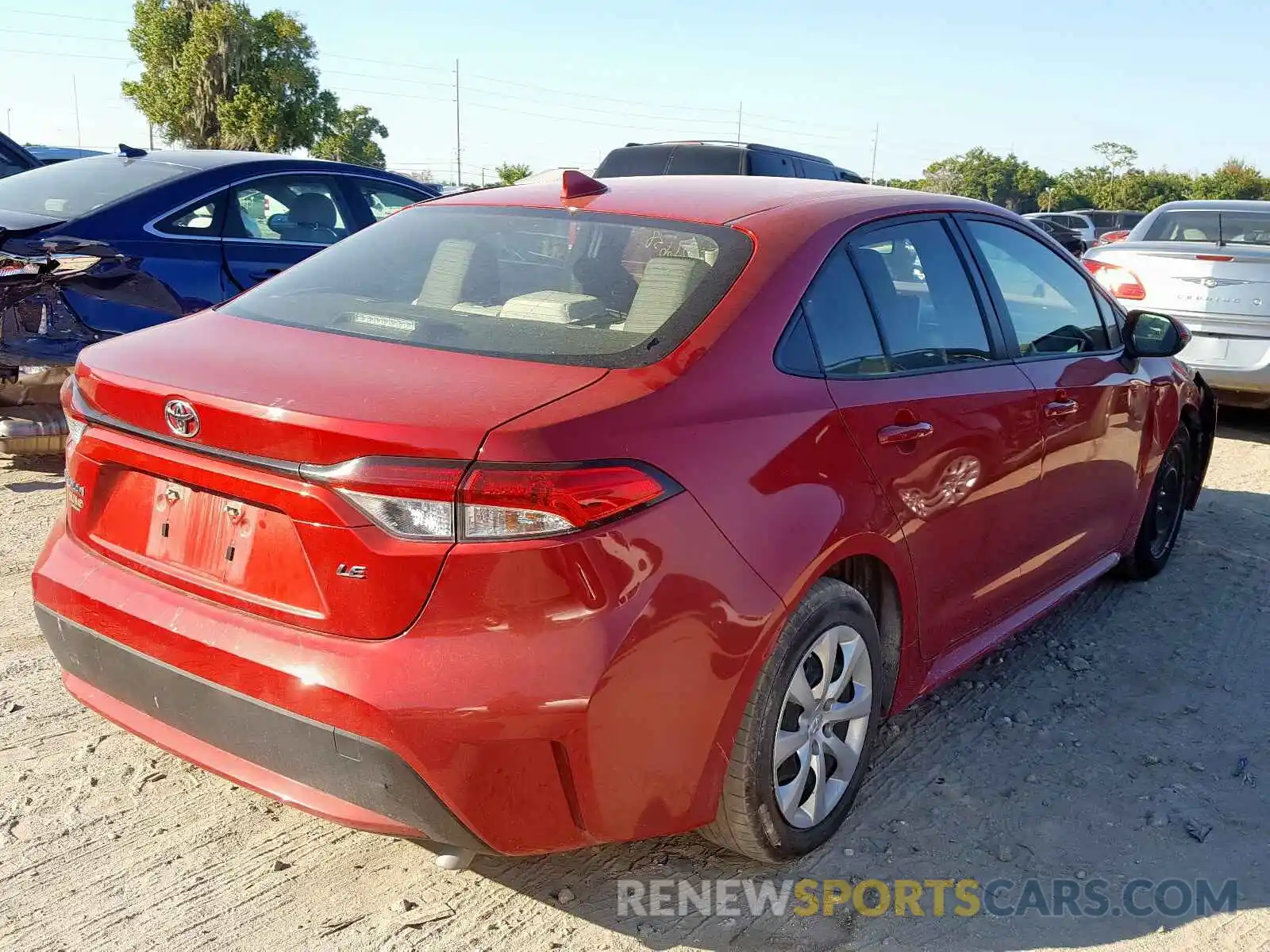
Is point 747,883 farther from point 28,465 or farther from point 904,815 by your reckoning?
point 28,465

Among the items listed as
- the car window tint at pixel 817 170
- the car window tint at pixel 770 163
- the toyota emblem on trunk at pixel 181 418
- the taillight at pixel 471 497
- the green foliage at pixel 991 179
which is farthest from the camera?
the green foliage at pixel 991 179

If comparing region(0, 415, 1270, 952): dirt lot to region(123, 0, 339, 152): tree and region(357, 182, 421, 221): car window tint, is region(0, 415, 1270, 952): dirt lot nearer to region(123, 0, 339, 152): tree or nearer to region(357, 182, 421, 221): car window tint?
region(357, 182, 421, 221): car window tint

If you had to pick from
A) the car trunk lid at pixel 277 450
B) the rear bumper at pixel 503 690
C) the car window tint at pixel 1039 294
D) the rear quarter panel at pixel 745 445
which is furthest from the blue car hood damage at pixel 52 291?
the car window tint at pixel 1039 294

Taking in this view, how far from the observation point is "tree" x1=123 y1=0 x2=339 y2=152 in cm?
4588

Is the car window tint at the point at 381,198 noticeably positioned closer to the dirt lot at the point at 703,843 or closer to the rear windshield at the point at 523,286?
the dirt lot at the point at 703,843

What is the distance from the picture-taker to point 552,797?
2.22 metres

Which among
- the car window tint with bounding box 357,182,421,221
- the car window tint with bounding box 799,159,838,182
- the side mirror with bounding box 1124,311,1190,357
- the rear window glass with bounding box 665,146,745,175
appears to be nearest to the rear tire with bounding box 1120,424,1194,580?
the side mirror with bounding box 1124,311,1190,357

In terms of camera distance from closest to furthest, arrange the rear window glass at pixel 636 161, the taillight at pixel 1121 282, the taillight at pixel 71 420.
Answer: the taillight at pixel 71 420, the taillight at pixel 1121 282, the rear window glass at pixel 636 161

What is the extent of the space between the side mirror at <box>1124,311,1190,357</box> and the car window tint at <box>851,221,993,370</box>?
3.81ft

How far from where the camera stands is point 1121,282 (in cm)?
788

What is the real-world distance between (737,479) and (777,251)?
705 mm

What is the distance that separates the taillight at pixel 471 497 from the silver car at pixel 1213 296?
6.70 m

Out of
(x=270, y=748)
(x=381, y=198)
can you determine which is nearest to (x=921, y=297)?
(x=270, y=748)

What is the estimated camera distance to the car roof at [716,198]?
9.91 ft
